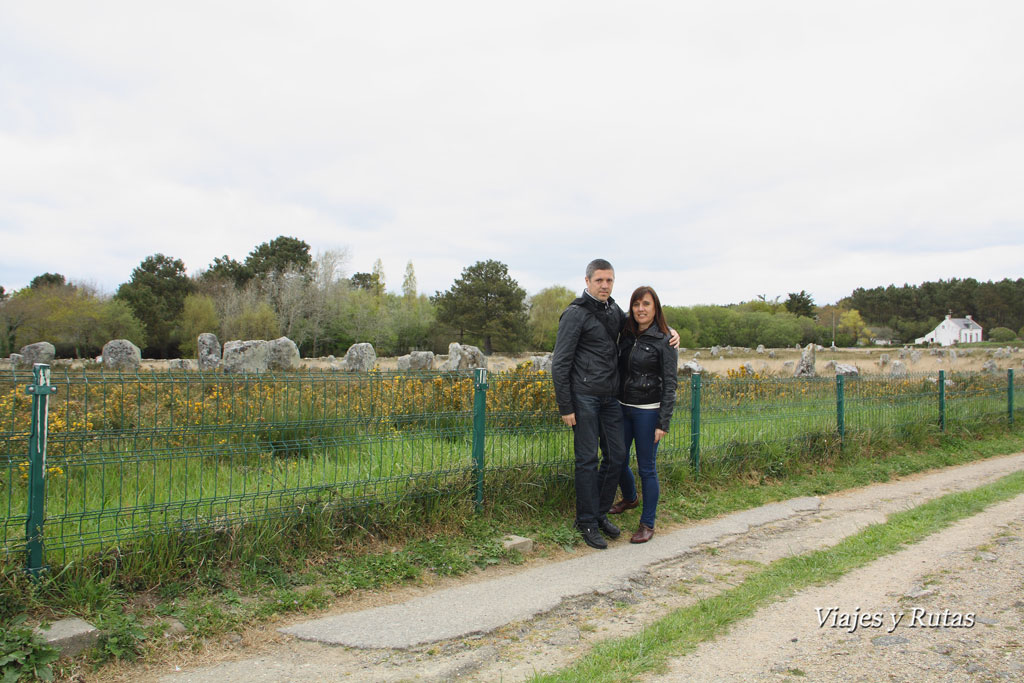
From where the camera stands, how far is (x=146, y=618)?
12.2 feet

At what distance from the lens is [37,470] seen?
3.69 m

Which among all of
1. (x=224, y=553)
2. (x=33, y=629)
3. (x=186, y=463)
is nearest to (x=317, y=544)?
(x=224, y=553)

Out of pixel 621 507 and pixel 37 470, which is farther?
pixel 621 507

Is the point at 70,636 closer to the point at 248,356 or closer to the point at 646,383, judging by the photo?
the point at 646,383

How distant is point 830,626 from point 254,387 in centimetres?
413

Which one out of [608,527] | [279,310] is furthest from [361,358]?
[279,310]

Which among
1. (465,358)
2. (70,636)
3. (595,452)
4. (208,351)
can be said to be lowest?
(70,636)

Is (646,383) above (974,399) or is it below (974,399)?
above

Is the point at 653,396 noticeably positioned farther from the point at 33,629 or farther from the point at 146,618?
the point at 33,629

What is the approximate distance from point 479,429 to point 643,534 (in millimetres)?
1682

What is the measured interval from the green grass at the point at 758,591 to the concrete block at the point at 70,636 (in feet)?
7.38

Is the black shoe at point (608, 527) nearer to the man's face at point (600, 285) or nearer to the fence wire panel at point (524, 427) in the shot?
the fence wire panel at point (524, 427)

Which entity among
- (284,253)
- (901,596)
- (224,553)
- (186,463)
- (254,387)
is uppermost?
(284,253)

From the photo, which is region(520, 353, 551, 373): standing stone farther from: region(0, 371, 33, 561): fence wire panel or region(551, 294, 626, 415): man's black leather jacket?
region(0, 371, 33, 561): fence wire panel
